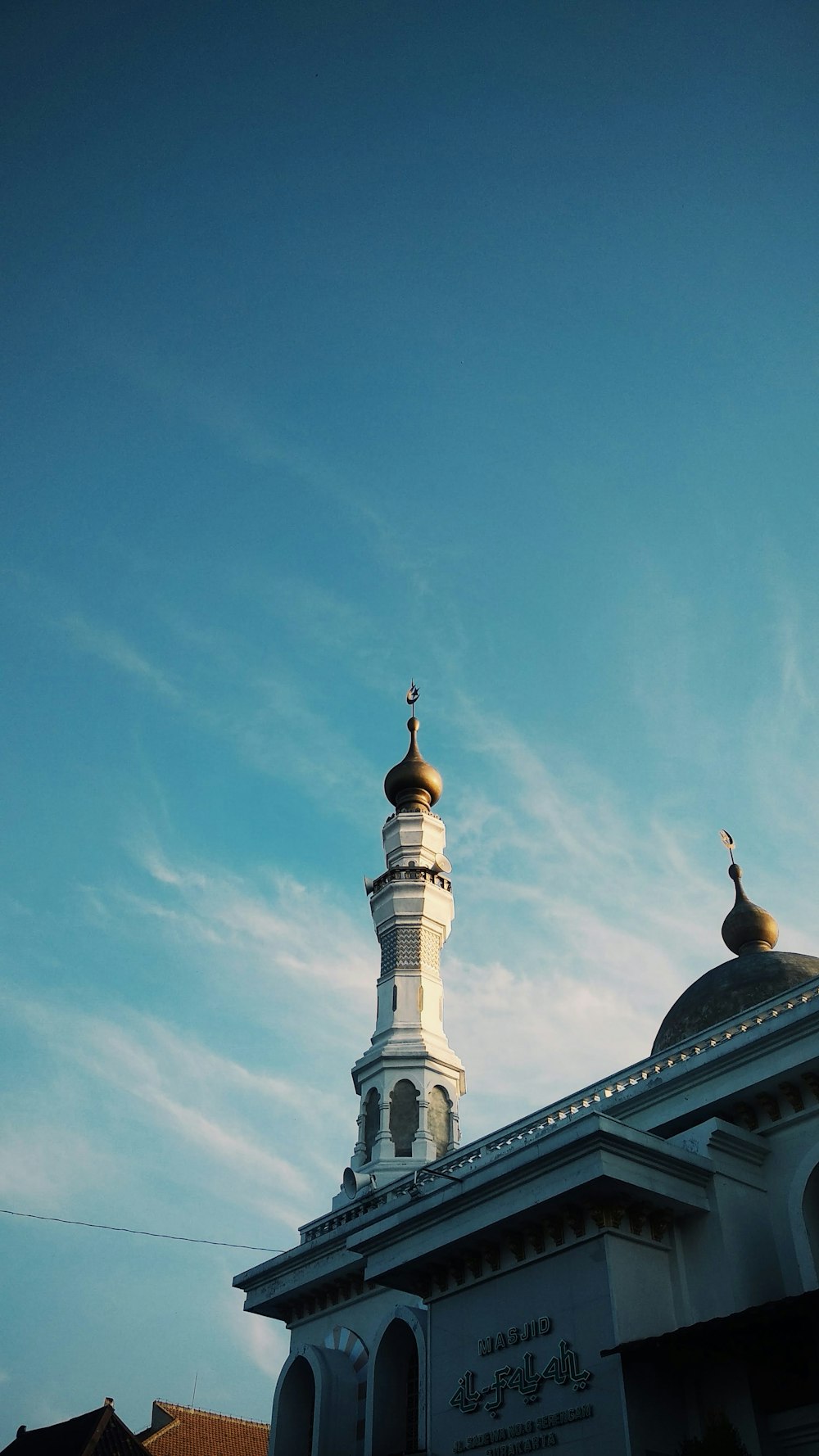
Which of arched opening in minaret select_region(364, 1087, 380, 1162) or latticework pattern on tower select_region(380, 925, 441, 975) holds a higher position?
latticework pattern on tower select_region(380, 925, 441, 975)

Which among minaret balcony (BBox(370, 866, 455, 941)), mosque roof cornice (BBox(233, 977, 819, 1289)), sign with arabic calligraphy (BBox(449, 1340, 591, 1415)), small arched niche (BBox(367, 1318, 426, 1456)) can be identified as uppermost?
minaret balcony (BBox(370, 866, 455, 941))

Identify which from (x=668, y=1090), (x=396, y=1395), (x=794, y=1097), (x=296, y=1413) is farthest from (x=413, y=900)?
(x=794, y=1097)

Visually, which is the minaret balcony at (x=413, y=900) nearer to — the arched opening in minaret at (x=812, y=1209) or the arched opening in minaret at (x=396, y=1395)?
the arched opening in minaret at (x=396, y=1395)

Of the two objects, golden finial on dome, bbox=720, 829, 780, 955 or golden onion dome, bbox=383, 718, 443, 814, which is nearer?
golden finial on dome, bbox=720, 829, 780, 955

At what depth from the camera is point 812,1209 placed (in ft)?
50.1

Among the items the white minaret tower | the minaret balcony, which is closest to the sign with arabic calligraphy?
the white minaret tower

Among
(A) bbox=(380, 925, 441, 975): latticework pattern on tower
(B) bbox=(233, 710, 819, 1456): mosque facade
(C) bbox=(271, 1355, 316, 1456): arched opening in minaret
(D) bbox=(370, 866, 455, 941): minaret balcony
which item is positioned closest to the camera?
(B) bbox=(233, 710, 819, 1456): mosque facade

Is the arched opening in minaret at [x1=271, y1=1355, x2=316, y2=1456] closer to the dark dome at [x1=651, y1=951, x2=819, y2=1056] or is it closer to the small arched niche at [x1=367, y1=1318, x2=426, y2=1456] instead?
the small arched niche at [x1=367, y1=1318, x2=426, y2=1456]

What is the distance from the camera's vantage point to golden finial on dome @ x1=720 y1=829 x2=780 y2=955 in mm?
25438

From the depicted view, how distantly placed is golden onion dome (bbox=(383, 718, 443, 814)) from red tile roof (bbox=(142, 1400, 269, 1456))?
1789cm

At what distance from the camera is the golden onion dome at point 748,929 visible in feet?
83.4

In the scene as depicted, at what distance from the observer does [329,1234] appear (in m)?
21.6

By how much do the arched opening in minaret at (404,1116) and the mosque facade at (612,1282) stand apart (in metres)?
6.81

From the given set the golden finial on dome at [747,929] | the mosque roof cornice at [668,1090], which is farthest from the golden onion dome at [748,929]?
the mosque roof cornice at [668,1090]
